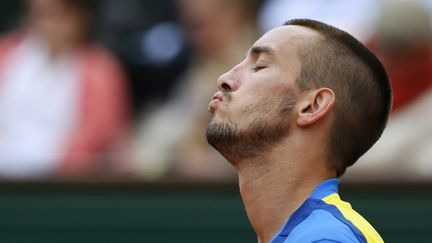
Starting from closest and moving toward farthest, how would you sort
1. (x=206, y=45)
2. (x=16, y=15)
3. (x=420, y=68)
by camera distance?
(x=420, y=68) < (x=206, y=45) < (x=16, y=15)

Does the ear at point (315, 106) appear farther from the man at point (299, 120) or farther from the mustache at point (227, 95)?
the mustache at point (227, 95)

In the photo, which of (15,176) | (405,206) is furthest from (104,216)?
(405,206)

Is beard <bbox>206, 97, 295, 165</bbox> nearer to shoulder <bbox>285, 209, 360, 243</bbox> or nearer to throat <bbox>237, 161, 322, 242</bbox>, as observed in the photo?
throat <bbox>237, 161, 322, 242</bbox>

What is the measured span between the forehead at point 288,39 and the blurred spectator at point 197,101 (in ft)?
9.59

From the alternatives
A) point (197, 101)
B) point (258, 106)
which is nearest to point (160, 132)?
point (197, 101)

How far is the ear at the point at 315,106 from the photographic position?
368 centimetres

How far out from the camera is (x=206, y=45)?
7309 mm

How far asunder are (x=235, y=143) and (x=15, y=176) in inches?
136

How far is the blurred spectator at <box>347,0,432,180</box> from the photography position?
6648 millimetres

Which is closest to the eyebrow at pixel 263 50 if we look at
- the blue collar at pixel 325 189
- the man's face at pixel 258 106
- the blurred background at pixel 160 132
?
the man's face at pixel 258 106

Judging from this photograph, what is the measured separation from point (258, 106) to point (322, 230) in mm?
544

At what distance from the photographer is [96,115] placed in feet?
23.4

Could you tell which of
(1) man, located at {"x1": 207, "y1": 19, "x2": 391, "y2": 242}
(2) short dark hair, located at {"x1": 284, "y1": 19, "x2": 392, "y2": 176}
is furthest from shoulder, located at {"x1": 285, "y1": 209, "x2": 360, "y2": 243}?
(2) short dark hair, located at {"x1": 284, "y1": 19, "x2": 392, "y2": 176}

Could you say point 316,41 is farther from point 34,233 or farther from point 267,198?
point 34,233
